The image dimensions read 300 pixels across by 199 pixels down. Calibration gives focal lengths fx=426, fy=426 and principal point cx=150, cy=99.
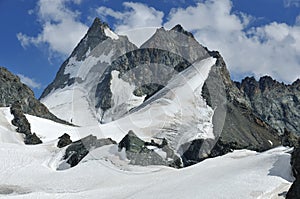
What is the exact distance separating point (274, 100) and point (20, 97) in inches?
4558

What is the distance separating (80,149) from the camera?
40.2 meters

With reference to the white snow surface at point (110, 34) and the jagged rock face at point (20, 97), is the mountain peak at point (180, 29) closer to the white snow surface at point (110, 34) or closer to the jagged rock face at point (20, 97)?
the white snow surface at point (110, 34)

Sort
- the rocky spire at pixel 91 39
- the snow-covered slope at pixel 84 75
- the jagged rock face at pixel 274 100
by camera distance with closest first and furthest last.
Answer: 1. the snow-covered slope at pixel 84 75
2. the jagged rock face at pixel 274 100
3. the rocky spire at pixel 91 39

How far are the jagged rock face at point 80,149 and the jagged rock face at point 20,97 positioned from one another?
3102 centimetres

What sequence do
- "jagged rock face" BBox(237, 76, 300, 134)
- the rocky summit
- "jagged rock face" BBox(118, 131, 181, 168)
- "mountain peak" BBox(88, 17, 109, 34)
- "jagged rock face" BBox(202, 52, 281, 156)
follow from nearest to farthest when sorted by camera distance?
the rocky summit, "jagged rock face" BBox(118, 131, 181, 168), "jagged rock face" BBox(202, 52, 281, 156), "jagged rock face" BBox(237, 76, 300, 134), "mountain peak" BBox(88, 17, 109, 34)

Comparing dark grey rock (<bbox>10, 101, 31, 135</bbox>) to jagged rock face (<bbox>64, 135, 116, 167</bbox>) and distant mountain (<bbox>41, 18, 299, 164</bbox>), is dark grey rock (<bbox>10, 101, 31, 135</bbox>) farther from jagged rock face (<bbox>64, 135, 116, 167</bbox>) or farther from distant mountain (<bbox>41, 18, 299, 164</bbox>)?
jagged rock face (<bbox>64, 135, 116, 167</bbox>)

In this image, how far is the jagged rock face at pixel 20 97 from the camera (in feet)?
239

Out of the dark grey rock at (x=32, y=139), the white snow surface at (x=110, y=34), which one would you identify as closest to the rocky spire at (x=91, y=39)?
the white snow surface at (x=110, y=34)

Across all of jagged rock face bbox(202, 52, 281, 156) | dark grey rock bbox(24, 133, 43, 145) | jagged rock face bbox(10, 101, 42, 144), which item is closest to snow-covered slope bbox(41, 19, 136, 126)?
jagged rock face bbox(202, 52, 281, 156)

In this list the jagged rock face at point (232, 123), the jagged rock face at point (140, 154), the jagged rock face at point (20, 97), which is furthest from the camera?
the jagged rock face at point (20, 97)

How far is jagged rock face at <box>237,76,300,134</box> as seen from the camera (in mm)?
155250

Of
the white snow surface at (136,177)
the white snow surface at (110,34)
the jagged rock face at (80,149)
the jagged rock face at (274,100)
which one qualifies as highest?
the white snow surface at (110,34)

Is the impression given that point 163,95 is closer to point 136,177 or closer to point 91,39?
point 136,177

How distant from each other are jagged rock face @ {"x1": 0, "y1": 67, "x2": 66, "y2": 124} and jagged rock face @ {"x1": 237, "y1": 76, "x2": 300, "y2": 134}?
96.2 m
